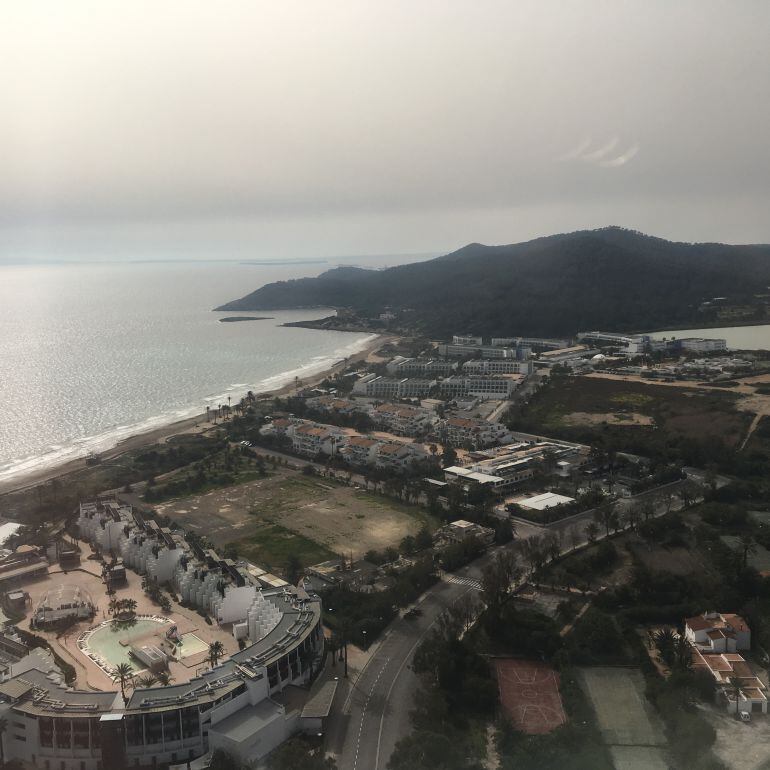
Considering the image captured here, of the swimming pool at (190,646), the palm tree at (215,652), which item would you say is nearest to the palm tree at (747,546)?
the palm tree at (215,652)

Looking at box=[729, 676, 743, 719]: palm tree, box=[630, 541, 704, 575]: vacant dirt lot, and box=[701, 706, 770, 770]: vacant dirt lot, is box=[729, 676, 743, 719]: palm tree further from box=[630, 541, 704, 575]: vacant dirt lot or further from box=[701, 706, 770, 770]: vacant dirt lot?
box=[630, 541, 704, 575]: vacant dirt lot

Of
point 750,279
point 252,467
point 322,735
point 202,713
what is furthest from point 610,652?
point 750,279

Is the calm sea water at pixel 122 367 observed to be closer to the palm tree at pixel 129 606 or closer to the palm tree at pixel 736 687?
the palm tree at pixel 129 606

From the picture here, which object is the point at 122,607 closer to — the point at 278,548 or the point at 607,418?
the point at 278,548

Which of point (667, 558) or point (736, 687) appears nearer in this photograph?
point (736, 687)

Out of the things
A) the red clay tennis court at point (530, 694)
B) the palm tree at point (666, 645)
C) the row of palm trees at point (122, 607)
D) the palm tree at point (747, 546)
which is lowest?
the row of palm trees at point (122, 607)

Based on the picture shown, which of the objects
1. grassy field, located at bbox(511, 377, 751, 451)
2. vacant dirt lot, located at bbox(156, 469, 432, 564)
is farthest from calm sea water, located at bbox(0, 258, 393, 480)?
grassy field, located at bbox(511, 377, 751, 451)

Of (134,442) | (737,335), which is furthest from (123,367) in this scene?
(737,335)
